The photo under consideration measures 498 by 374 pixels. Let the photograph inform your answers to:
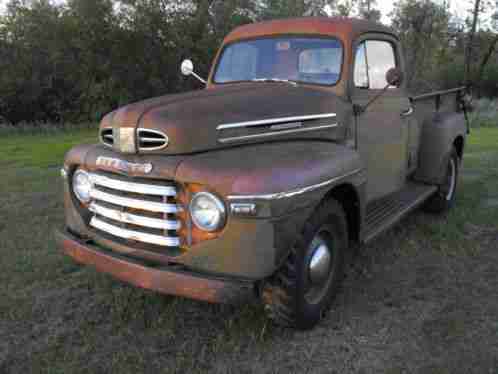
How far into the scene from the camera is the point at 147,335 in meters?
2.89

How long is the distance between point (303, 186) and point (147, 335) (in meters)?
1.32

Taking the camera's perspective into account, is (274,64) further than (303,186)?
Yes

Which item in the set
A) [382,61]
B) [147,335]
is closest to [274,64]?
[382,61]

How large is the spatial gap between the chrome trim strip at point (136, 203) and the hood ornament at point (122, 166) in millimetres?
155

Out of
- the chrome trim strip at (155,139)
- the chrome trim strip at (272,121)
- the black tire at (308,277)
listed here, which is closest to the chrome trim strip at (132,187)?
the chrome trim strip at (155,139)

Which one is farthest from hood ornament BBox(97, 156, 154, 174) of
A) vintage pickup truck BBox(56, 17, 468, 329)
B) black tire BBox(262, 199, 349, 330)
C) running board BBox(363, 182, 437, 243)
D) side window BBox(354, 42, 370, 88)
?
side window BBox(354, 42, 370, 88)

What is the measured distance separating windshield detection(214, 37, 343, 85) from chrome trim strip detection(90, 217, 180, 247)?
171cm

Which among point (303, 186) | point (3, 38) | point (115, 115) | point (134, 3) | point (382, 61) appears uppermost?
point (134, 3)

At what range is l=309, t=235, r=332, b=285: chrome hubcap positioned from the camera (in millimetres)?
2787

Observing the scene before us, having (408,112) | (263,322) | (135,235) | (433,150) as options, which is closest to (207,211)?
(135,235)

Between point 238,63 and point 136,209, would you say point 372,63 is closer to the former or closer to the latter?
point 238,63

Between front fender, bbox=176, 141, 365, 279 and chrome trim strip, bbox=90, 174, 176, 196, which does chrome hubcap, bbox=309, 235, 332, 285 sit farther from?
chrome trim strip, bbox=90, 174, 176, 196

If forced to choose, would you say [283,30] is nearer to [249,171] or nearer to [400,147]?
[400,147]

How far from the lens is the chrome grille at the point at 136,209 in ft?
8.31
